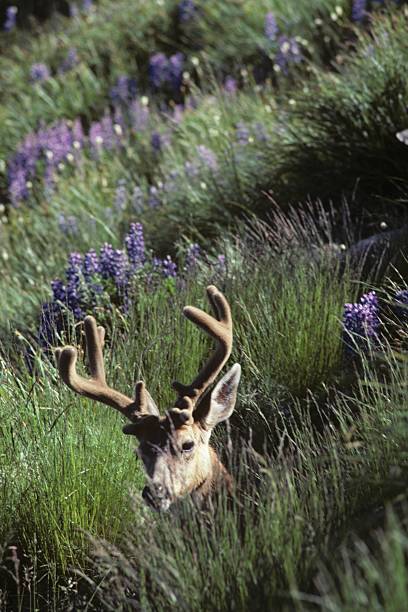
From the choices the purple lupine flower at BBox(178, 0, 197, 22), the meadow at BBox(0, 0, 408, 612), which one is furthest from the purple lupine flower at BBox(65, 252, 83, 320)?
the purple lupine flower at BBox(178, 0, 197, 22)

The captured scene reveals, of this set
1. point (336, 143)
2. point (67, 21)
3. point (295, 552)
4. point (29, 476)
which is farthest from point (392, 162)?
point (67, 21)

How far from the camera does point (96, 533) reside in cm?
441

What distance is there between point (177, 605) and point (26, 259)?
202 inches

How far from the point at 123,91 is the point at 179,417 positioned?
7.74 m

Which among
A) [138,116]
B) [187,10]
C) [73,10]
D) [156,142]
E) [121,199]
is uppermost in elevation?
[73,10]

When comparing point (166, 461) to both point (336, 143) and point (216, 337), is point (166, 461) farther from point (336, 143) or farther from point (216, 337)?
point (336, 143)

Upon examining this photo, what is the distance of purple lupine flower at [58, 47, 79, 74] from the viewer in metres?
12.6

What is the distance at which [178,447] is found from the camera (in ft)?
13.1

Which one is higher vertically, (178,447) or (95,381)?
(95,381)

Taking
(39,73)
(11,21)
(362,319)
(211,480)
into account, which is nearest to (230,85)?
(39,73)

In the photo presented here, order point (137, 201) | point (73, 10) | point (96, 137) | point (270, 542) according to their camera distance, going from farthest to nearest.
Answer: point (73, 10)
point (96, 137)
point (137, 201)
point (270, 542)

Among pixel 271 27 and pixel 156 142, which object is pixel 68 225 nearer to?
pixel 156 142

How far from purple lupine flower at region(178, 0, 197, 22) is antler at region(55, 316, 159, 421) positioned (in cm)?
819

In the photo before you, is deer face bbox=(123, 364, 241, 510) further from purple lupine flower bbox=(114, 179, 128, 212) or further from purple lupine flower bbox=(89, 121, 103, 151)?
purple lupine flower bbox=(89, 121, 103, 151)
